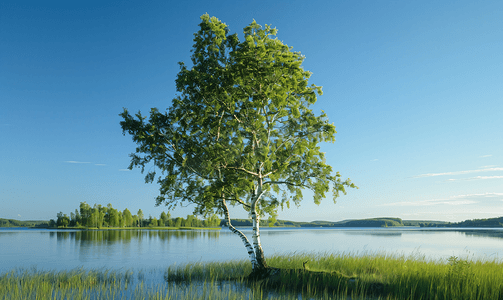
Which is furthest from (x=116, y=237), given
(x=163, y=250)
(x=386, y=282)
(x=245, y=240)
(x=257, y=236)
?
(x=386, y=282)

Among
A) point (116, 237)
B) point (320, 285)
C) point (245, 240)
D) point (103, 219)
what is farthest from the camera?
point (103, 219)

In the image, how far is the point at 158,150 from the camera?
17.4 m

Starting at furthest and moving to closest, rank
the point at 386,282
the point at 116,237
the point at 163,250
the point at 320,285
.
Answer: the point at 116,237, the point at 163,250, the point at 320,285, the point at 386,282

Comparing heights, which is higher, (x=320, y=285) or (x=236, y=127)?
(x=236, y=127)

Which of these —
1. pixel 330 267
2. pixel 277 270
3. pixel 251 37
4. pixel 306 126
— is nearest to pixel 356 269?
pixel 330 267

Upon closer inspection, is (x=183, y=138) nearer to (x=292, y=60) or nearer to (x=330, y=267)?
(x=292, y=60)

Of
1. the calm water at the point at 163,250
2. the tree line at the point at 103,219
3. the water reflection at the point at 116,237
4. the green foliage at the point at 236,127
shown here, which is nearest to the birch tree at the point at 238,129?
the green foliage at the point at 236,127

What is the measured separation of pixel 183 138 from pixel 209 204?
414 centimetres

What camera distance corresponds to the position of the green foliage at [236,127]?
15293mm

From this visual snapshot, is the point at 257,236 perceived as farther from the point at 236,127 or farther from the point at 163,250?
the point at 163,250

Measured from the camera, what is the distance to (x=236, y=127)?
16.8 m

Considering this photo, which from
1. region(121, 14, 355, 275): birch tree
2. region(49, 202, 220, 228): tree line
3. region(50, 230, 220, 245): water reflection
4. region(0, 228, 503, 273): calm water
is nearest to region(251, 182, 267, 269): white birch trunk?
region(121, 14, 355, 275): birch tree

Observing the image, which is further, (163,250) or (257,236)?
(163,250)

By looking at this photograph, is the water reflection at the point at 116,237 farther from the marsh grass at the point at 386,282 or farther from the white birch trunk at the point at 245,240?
the marsh grass at the point at 386,282
